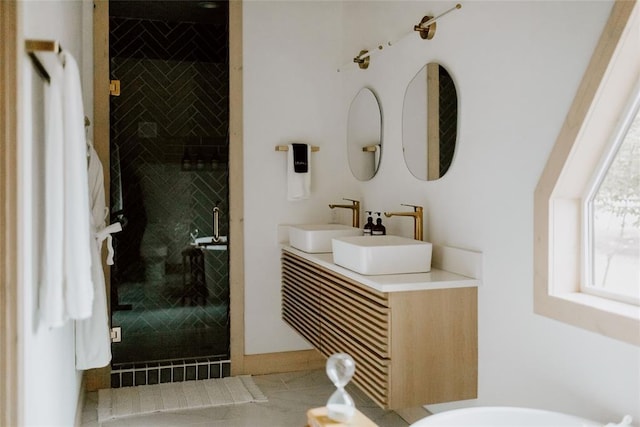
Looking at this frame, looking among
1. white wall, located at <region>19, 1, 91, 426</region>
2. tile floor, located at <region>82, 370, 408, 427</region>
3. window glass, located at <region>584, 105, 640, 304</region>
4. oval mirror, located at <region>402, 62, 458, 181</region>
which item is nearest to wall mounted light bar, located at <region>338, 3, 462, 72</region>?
oval mirror, located at <region>402, 62, 458, 181</region>

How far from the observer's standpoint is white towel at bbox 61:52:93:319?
1.99m

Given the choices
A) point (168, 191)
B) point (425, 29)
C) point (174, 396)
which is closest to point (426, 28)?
point (425, 29)

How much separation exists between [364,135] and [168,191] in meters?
1.45

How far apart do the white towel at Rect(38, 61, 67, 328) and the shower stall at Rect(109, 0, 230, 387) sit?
7.07 feet

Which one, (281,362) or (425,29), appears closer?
(425,29)

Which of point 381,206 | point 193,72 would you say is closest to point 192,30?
point 193,72

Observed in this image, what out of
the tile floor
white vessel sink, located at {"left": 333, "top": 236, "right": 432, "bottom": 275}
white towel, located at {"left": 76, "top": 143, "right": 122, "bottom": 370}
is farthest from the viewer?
the tile floor

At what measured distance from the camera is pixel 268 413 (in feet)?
11.6

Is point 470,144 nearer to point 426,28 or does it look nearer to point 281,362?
point 426,28

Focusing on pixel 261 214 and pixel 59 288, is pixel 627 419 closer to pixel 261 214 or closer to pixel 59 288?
pixel 59 288

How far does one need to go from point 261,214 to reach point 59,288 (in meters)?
2.45

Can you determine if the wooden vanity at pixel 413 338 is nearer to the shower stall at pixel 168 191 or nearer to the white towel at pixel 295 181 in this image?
the white towel at pixel 295 181

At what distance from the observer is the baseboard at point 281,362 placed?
430 centimetres

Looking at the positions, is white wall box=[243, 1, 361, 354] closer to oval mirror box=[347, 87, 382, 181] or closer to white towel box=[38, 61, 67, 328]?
oval mirror box=[347, 87, 382, 181]
